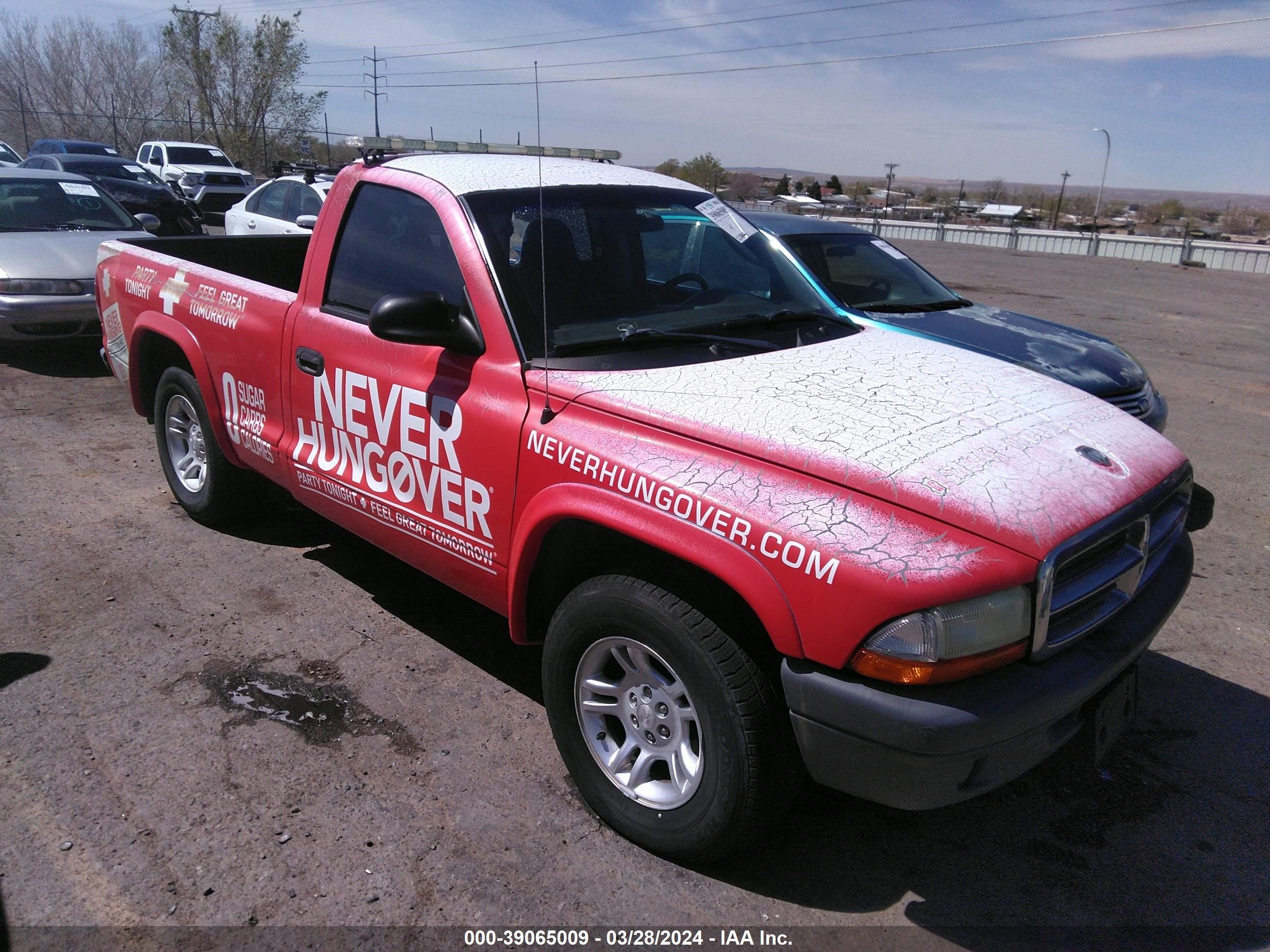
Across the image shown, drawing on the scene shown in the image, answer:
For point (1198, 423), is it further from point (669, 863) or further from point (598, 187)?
point (669, 863)

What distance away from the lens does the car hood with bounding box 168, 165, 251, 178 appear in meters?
25.1

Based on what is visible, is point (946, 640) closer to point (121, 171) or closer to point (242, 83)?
point (121, 171)

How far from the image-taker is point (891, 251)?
7633 millimetres

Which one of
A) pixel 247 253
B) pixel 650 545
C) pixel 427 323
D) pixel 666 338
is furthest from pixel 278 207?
pixel 650 545

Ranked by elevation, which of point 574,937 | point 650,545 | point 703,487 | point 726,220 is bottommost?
point 574,937

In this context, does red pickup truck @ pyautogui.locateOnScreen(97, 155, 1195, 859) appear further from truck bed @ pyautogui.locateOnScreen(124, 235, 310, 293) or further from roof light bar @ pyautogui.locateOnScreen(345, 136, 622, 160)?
truck bed @ pyautogui.locateOnScreen(124, 235, 310, 293)

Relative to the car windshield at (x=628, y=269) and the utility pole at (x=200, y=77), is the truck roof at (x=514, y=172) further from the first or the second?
the utility pole at (x=200, y=77)

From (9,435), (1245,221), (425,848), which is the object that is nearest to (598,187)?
(425,848)

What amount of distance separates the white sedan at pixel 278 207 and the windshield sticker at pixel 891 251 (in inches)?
268

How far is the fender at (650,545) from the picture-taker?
7.73 feet

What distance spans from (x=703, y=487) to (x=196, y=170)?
27.1 meters

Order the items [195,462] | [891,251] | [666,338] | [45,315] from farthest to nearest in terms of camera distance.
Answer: [45,315] → [891,251] → [195,462] → [666,338]

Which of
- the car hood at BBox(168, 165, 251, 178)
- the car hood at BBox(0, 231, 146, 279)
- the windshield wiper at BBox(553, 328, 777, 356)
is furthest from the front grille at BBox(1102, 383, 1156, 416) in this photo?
the car hood at BBox(168, 165, 251, 178)

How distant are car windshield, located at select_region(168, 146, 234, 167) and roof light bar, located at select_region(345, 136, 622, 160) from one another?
25.9 m
